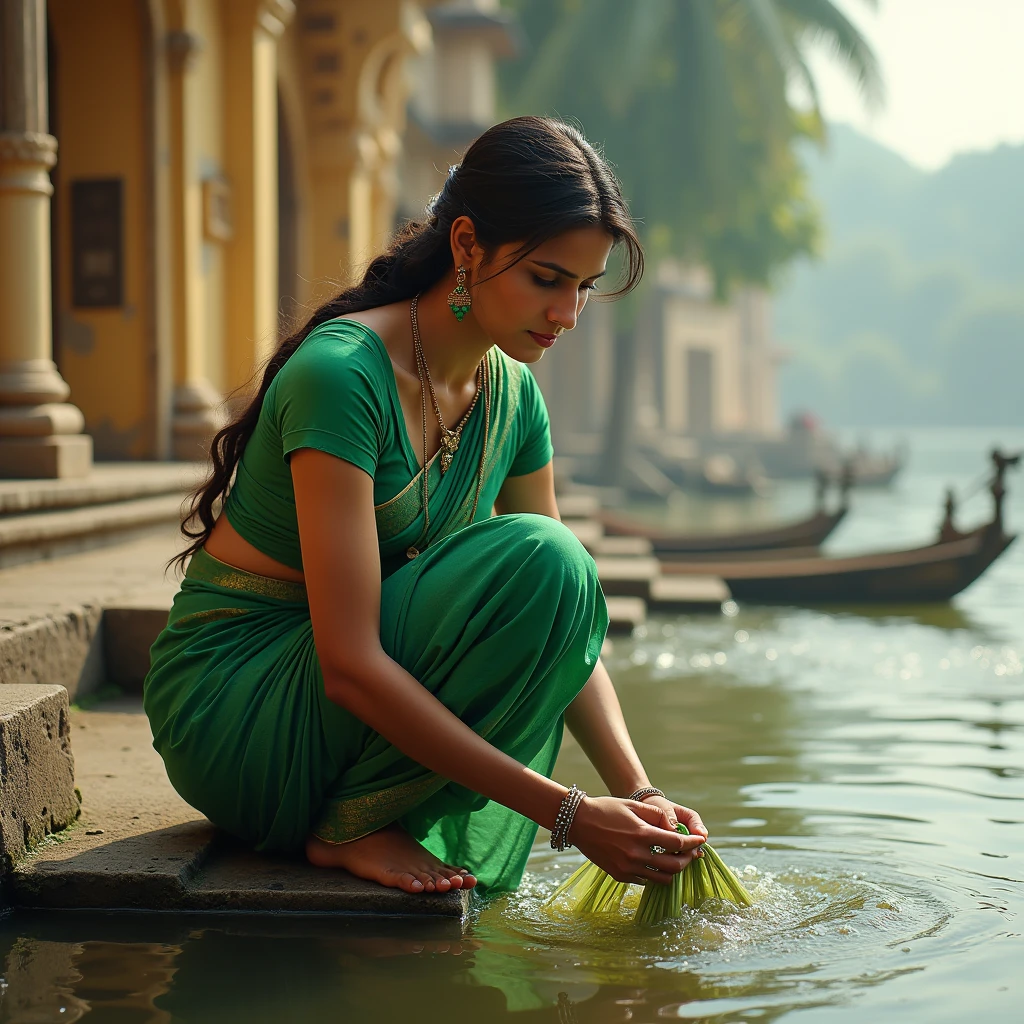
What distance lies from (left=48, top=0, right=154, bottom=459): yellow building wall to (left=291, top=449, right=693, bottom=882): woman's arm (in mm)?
5353

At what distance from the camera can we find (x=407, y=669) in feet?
7.28

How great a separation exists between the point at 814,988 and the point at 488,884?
0.64 m

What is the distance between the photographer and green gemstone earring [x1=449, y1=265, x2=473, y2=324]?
2434mm

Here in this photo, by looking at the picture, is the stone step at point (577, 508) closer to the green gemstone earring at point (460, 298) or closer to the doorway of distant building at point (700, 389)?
the green gemstone earring at point (460, 298)

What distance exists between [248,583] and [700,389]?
35.2 m

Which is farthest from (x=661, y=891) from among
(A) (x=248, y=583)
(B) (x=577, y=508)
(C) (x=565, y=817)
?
(B) (x=577, y=508)

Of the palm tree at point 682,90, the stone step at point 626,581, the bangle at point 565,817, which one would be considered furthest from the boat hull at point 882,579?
the palm tree at point 682,90

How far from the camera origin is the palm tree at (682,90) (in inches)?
810

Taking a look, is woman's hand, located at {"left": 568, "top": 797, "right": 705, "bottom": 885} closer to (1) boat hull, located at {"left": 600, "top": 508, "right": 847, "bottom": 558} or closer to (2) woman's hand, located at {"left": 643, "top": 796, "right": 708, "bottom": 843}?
(2) woman's hand, located at {"left": 643, "top": 796, "right": 708, "bottom": 843}

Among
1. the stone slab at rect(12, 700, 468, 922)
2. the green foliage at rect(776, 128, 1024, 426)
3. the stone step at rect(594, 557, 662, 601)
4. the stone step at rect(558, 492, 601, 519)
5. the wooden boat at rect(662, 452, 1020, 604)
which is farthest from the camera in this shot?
the green foliage at rect(776, 128, 1024, 426)

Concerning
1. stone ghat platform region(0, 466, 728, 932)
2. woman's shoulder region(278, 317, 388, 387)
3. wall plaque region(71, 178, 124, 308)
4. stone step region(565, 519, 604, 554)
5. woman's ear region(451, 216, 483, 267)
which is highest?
wall plaque region(71, 178, 124, 308)

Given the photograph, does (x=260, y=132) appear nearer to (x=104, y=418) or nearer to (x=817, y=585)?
(x=104, y=418)

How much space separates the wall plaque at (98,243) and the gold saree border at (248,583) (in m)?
5.16

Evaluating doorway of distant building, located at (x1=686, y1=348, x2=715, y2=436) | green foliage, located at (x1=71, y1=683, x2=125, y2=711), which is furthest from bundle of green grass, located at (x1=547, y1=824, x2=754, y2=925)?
doorway of distant building, located at (x1=686, y1=348, x2=715, y2=436)
